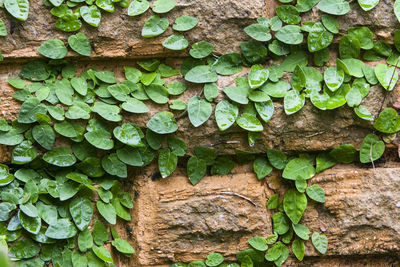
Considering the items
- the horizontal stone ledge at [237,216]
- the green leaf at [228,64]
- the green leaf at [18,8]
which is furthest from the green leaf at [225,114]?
the green leaf at [18,8]

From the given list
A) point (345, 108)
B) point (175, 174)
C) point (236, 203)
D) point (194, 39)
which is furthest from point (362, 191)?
point (194, 39)

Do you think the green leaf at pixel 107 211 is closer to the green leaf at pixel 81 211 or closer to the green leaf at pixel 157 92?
the green leaf at pixel 81 211

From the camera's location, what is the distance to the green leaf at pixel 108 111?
1673 mm

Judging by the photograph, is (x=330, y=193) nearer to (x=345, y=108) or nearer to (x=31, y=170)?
(x=345, y=108)

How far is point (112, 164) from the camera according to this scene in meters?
1.73

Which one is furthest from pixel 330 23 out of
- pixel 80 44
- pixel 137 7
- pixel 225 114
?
pixel 80 44

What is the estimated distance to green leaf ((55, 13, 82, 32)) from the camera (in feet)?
5.63

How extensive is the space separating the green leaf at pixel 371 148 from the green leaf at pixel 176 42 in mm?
849

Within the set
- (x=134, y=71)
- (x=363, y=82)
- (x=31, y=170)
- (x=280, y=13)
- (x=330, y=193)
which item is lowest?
(x=330, y=193)

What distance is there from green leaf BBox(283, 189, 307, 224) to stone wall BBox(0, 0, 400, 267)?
0.06m

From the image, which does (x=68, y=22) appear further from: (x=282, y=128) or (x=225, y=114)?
(x=282, y=128)

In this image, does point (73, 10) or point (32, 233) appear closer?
point (32, 233)

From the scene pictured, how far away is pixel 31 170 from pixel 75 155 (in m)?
0.18

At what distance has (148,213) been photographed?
5.80 ft
